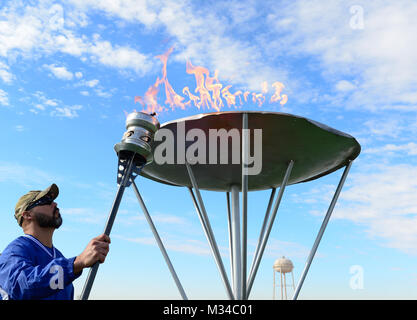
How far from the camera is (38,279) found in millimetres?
4305

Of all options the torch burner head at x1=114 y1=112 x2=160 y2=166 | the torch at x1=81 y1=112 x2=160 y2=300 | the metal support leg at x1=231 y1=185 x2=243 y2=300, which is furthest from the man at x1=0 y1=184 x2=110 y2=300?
the metal support leg at x1=231 y1=185 x2=243 y2=300

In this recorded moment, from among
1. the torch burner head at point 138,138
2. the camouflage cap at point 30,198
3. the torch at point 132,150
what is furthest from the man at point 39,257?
the torch burner head at point 138,138

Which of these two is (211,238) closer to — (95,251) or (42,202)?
(42,202)

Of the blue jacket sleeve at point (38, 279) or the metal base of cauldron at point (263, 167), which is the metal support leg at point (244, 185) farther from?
the blue jacket sleeve at point (38, 279)

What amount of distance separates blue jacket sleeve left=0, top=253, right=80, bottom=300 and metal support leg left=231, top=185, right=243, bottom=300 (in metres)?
9.82

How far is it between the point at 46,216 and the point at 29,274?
4.43 ft

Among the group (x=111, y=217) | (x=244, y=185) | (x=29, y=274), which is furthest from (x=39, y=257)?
(x=244, y=185)

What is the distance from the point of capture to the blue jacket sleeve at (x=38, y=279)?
14.0ft

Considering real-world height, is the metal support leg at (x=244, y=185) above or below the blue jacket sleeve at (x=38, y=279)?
above

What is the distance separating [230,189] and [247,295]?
463 centimetres

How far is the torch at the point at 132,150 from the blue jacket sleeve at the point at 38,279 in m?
0.52

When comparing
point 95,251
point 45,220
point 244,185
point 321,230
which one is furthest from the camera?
point 321,230
